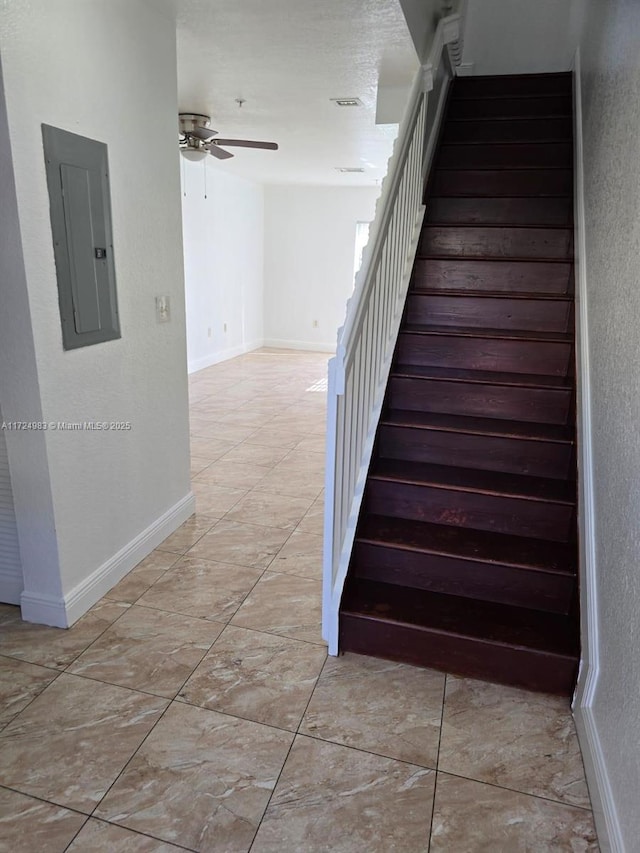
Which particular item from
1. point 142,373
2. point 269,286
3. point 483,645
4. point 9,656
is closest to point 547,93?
point 142,373

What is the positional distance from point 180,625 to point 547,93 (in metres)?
4.11

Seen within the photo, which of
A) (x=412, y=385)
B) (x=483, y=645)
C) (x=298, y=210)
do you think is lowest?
(x=483, y=645)

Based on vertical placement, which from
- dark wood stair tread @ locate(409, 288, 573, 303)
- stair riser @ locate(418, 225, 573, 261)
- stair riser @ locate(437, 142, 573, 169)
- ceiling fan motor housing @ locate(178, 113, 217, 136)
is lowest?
dark wood stair tread @ locate(409, 288, 573, 303)

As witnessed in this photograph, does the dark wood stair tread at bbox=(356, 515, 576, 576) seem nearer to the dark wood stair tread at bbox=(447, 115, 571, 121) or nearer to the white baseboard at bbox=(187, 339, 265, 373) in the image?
the dark wood stair tread at bbox=(447, 115, 571, 121)

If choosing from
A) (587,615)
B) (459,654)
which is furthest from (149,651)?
(587,615)

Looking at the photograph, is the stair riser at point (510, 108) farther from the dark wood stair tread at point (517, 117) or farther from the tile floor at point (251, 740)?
the tile floor at point (251, 740)

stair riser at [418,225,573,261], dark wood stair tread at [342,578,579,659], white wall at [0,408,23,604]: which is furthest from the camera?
stair riser at [418,225,573,261]

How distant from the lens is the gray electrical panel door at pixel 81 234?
6.27 feet

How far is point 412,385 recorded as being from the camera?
263cm

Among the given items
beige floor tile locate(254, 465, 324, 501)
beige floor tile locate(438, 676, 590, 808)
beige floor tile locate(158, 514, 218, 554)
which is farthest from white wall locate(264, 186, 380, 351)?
beige floor tile locate(438, 676, 590, 808)

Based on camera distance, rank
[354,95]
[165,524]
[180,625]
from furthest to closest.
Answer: [354,95] < [165,524] < [180,625]

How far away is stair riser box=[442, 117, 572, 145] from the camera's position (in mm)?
3586

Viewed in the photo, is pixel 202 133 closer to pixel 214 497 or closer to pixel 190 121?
pixel 190 121

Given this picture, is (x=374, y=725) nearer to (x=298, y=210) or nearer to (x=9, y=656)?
(x=9, y=656)
